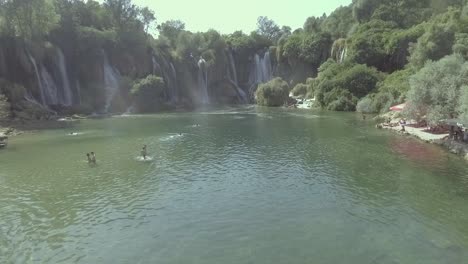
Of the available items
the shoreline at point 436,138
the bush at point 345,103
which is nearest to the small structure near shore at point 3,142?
the shoreline at point 436,138

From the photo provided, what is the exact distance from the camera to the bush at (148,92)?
9500 centimetres

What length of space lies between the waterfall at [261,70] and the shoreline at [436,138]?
7709 centimetres

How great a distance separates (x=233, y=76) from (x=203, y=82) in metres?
14.6

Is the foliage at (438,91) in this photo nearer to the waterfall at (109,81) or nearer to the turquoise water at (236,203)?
the turquoise water at (236,203)

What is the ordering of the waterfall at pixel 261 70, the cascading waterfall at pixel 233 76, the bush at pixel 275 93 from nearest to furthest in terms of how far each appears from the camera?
the bush at pixel 275 93 → the cascading waterfall at pixel 233 76 → the waterfall at pixel 261 70

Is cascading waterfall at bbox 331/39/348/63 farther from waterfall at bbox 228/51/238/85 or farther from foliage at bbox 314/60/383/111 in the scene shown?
waterfall at bbox 228/51/238/85

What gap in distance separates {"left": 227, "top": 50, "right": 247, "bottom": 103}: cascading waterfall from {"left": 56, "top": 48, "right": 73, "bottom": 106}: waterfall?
54.8 meters

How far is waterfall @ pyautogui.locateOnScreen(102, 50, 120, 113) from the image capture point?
309 ft

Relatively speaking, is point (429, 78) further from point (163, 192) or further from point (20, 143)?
point (20, 143)

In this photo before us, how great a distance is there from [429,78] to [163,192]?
3340cm

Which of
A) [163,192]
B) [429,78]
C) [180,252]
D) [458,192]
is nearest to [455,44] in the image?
[429,78]

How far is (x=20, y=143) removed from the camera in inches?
1976

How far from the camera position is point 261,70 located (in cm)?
13488

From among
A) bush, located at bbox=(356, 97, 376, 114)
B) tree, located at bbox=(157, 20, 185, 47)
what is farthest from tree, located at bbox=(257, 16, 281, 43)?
bush, located at bbox=(356, 97, 376, 114)
